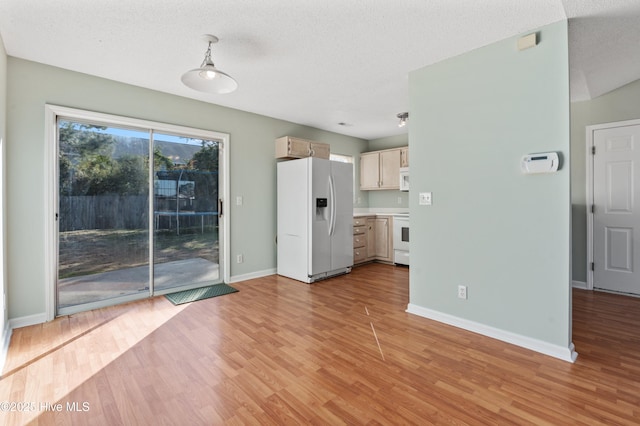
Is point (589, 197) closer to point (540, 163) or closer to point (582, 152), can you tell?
point (582, 152)

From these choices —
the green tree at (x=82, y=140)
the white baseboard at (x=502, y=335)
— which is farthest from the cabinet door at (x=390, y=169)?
the green tree at (x=82, y=140)

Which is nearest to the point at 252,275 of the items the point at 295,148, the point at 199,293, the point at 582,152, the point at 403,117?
the point at 199,293

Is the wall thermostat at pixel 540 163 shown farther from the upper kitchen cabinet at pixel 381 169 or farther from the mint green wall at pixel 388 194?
the mint green wall at pixel 388 194

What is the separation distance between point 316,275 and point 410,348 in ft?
7.03

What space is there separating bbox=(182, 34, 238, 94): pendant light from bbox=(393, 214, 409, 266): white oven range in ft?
12.3

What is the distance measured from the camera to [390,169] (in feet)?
19.1

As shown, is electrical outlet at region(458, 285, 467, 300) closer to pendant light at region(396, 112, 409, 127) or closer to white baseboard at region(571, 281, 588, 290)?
white baseboard at region(571, 281, 588, 290)

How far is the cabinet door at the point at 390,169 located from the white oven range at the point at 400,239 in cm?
75

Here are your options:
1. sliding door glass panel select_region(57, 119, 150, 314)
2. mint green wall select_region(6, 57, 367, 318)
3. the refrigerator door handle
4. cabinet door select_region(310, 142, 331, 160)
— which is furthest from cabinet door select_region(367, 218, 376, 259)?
sliding door glass panel select_region(57, 119, 150, 314)

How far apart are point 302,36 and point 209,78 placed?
0.81 meters

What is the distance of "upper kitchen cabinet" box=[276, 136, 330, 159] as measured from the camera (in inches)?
181

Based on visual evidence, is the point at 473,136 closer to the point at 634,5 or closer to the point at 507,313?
the point at 634,5

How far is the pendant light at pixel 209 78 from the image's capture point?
7.41 ft

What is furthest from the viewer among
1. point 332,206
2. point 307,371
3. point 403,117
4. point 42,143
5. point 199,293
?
point 403,117
